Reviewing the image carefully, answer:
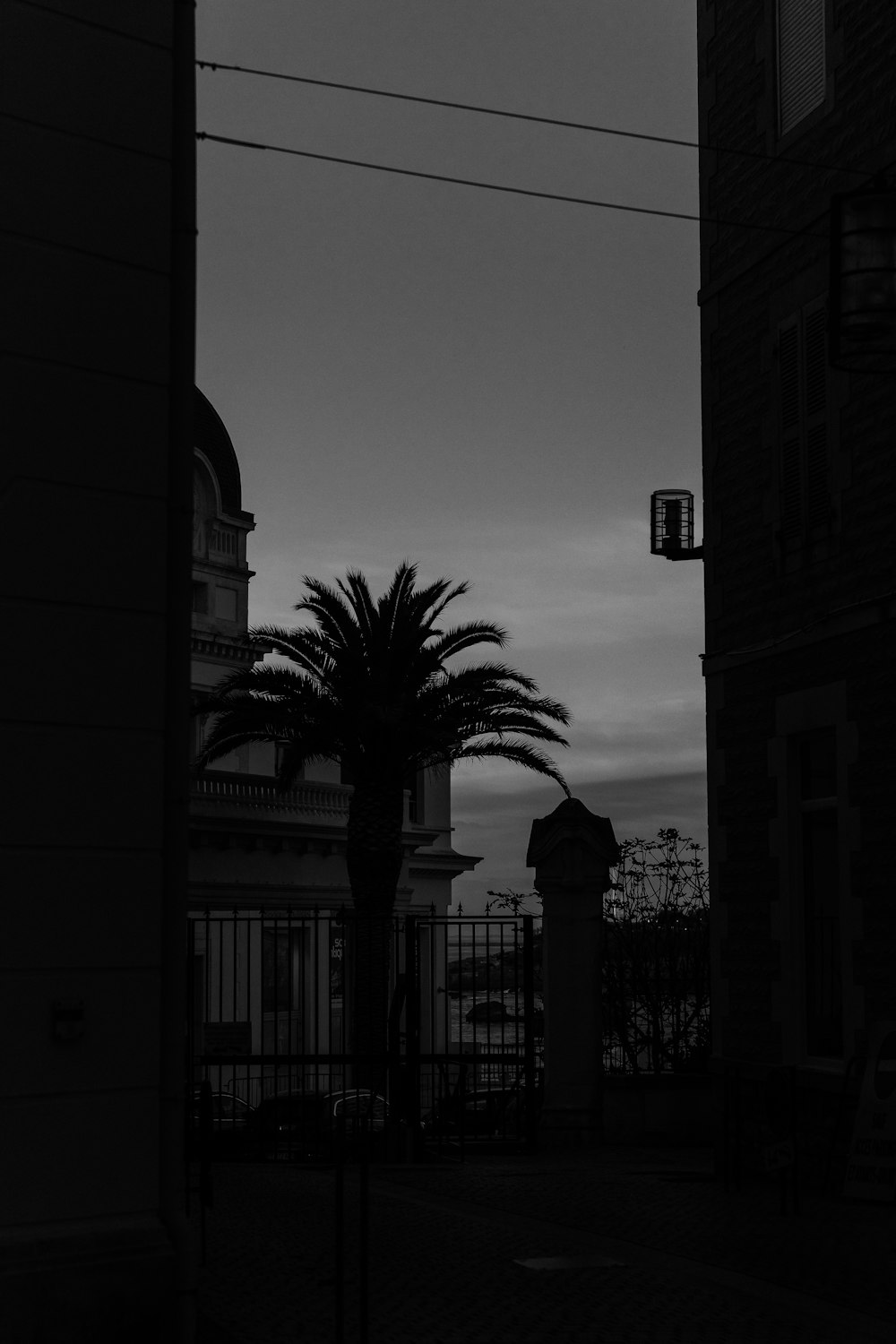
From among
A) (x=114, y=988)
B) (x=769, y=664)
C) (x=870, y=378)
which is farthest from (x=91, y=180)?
(x=769, y=664)

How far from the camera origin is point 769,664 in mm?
15898

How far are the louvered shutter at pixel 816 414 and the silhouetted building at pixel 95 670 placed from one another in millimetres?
7753

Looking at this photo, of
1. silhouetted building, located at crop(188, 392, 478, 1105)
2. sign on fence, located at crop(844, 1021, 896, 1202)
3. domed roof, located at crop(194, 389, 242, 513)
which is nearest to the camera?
sign on fence, located at crop(844, 1021, 896, 1202)

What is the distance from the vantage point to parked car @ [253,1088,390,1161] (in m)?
18.1

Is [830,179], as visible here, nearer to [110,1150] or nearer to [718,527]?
[718,527]

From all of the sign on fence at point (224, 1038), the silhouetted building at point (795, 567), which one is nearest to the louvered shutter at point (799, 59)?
the silhouetted building at point (795, 567)

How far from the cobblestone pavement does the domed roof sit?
110ft

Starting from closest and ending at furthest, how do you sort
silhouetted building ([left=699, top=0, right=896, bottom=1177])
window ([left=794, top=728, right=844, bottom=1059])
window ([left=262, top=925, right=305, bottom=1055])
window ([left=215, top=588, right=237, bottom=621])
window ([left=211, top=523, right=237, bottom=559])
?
silhouetted building ([left=699, top=0, right=896, bottom=1177])
window ([left=794, top=728, right=844, bottom=1059])
window ([left=262, top=925, right=305, bottom=1055])
window ([left=215, top=588, right=237, bottom=621])
window ([left=211, top=523, right=237, bottom=559])

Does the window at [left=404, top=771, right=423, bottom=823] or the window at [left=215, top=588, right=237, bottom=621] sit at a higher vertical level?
the window at [left=215, top=588, right=237, bottom=621]

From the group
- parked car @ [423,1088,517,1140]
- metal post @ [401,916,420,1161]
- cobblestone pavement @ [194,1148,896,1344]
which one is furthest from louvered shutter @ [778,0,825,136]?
parked car @ [423,1088,517,1140]

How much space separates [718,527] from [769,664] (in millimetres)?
1671

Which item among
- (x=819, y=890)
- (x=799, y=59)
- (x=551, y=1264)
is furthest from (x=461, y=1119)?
(x=799, y=59)

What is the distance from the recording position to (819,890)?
50.1 feet

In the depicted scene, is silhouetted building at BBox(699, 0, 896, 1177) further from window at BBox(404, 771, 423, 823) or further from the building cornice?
window at BBox(404, 771, 423, 823)
